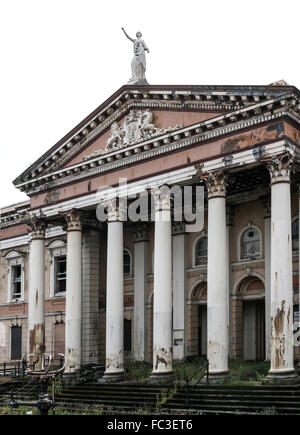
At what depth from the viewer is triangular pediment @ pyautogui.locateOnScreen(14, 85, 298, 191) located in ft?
74.7

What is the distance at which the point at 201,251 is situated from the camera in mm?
29266

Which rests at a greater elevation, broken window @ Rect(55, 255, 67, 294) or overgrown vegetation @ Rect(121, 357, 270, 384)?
broken window @ Rect(55, 255, 67, 294)

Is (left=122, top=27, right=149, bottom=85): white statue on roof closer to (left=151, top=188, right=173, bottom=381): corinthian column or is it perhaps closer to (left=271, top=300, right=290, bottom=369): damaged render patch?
(left=151, top=188, right=173, bottom=381): corinthian column

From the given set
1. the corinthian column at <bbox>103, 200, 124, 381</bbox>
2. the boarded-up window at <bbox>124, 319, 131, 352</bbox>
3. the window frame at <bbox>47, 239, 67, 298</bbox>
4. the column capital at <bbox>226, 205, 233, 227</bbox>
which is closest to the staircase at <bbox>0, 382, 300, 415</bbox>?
the corinthian column at <bbox>103, 200, 124, 381</bbox>

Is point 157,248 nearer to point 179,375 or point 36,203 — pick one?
point 179,375

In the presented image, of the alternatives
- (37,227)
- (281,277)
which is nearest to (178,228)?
(37,227)

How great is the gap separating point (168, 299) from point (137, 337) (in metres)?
6.89

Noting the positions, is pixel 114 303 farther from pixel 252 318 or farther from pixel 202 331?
pixel 252 318

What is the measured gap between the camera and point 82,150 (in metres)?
28.8

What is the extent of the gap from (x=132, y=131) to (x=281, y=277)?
8971mm

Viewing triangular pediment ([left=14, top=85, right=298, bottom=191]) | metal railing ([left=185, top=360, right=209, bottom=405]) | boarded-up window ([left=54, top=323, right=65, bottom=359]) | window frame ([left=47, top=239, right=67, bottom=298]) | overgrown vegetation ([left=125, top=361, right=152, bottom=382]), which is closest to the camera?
metal railing ([left=185, top=360, right=209, bottom=405])

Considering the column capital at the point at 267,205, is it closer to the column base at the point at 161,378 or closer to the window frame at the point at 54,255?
the column base at the point at 161,378

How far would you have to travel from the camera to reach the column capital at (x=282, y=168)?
837 inches

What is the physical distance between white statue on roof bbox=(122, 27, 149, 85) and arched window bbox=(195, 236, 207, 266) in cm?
717
